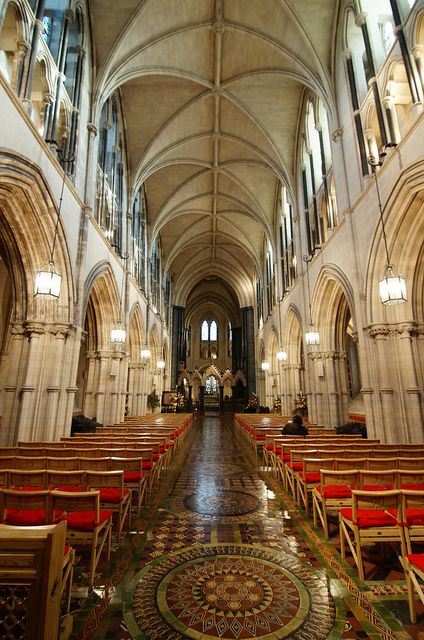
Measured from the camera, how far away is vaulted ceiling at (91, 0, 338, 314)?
11445mm

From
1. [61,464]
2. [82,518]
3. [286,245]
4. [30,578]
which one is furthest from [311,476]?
[286,245]

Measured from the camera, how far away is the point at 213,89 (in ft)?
47.9

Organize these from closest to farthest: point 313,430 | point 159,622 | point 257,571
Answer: point 159,622 → point 257,571 → point 313,430

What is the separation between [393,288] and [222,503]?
205 inches

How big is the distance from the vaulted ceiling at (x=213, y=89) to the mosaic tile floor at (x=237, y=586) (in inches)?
504

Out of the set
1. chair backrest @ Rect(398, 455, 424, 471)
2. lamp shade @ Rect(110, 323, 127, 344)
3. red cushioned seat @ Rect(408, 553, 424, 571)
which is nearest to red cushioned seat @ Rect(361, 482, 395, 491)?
chair backrest @ Rect(398, 455, 424, 471)

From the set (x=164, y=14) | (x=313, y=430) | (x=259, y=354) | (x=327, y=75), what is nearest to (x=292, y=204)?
(x=327, y=75)

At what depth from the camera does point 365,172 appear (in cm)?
967

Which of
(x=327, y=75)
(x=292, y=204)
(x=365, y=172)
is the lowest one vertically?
(x=365, y=172)

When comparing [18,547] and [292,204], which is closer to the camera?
[18,547]

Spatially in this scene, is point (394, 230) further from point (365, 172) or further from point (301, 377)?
point (301, 377)

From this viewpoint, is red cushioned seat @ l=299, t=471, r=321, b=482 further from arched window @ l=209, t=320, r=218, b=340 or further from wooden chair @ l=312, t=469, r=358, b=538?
arched window @ l=209, t=320, r=218, b=340

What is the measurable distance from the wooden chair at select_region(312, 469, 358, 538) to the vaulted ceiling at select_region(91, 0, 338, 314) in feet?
39.7

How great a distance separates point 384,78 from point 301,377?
45.9 feet
